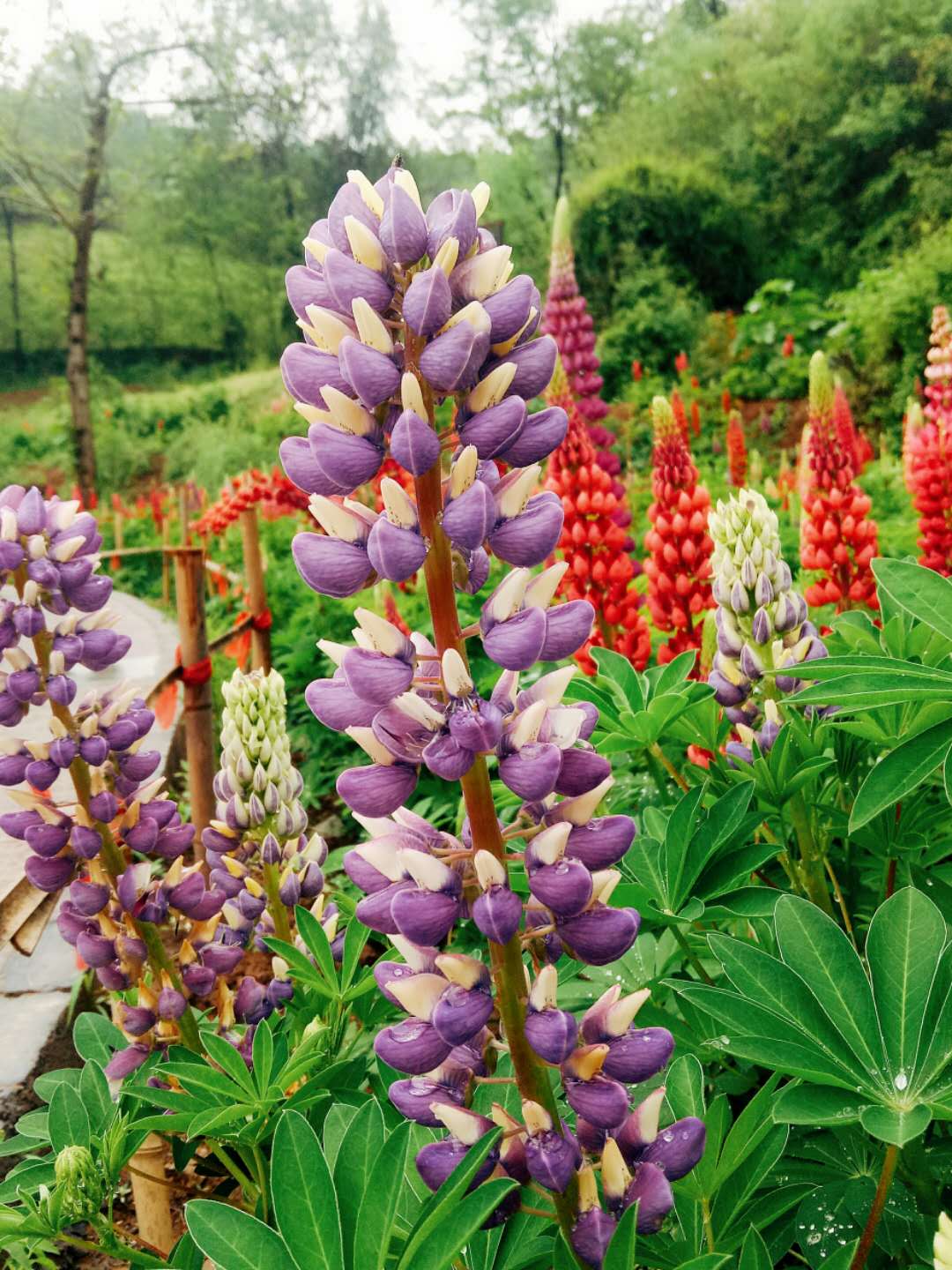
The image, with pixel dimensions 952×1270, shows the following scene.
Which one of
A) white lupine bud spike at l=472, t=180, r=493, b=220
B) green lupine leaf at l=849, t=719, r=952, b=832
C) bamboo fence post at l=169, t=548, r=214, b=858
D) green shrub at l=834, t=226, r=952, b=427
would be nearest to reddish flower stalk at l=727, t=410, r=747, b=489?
bamboo fence post at l=169, t=548, r=214, b=858

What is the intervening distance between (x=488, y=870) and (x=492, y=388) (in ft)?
1.38

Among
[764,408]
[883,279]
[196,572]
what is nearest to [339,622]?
[196,572]

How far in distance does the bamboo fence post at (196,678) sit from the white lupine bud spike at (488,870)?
2.00 meters

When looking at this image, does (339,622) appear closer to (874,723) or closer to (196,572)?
(196,572)

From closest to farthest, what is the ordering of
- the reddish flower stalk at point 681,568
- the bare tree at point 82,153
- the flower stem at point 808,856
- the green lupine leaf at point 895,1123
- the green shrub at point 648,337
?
the green lupine leaf at point 895,1123
the flower stem at point 808,856
the reddish flower stalk at point 681,568
the bare tree at point 82,153
the green shrub at point 648,337

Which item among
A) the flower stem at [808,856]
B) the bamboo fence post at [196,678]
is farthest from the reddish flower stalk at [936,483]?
the bamboo fence post at [196,678]

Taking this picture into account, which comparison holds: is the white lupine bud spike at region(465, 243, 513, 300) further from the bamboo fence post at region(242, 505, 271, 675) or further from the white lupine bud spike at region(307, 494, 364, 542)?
the bamboo fence post at region(242, 505, 271, 675)

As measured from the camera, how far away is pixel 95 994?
8.97ft

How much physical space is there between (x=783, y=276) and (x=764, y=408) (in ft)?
17.2

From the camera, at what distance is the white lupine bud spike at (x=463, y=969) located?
0.79 meters

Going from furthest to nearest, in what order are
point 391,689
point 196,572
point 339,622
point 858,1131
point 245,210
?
point 245,210 < point 339,622 < point 196,572 < point 858,1131 < point 391,689

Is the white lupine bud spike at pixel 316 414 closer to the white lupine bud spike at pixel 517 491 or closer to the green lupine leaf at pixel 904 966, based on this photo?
the white lupine bud spike at pixel 517 491

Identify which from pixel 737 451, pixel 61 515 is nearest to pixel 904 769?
pixel 61 515

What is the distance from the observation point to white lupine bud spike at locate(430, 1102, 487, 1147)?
80 cm
